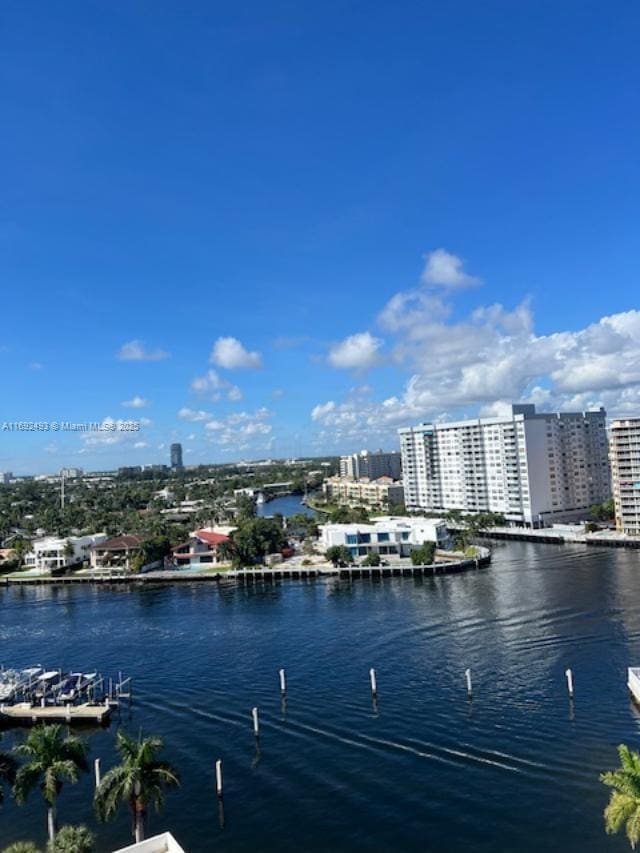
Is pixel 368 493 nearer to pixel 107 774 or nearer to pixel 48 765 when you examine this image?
pixel 48 765

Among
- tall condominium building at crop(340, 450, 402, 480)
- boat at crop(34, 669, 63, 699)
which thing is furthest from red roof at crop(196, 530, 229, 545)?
tall condominium building at crop(340, 450, 402, 480)

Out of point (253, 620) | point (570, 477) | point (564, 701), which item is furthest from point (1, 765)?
point (570, 477)

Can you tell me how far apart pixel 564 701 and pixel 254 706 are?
13453 millimetres

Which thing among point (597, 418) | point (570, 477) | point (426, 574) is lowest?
point (426, 574)

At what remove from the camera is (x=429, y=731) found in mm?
25828

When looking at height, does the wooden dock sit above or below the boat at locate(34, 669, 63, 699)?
below

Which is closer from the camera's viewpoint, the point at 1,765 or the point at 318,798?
the point at 1,765

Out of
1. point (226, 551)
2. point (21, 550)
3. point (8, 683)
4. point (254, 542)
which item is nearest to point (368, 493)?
point (226, 551)

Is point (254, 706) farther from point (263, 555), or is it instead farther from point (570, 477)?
point (570, 477)

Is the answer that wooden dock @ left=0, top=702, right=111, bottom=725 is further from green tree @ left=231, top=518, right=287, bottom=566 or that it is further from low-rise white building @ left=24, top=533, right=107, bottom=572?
low-rise white building @ left=24, top=533, right=107, bottom=572

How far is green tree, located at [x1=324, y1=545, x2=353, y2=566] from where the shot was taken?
67000 mm

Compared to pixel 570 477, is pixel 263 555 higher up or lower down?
lower down

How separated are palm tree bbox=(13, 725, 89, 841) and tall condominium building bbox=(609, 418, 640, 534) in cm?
6827

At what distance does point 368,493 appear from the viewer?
140 meters
